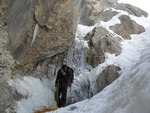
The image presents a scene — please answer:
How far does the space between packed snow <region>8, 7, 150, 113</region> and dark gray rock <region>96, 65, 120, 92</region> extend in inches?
8.2

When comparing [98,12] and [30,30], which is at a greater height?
[30,30]

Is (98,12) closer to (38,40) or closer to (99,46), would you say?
(99,46)

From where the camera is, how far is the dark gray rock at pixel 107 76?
788cm

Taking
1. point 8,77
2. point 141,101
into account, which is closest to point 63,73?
point 8,77

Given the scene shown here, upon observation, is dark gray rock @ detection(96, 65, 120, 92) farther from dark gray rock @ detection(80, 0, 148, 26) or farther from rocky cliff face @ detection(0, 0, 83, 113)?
dark gray rock @ detection(80, 0, 148, 26)

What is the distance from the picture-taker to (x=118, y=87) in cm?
476

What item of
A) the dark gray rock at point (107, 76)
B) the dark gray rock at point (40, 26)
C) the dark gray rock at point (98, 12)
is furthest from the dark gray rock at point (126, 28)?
the dark gray rock at point (40, 26)

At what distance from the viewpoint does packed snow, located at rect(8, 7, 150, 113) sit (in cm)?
345

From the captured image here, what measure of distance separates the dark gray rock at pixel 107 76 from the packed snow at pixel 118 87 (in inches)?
8.2

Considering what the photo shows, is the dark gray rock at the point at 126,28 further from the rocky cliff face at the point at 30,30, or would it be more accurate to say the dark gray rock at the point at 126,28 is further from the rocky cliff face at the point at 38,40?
the rocky cliff face at the point at 30,30

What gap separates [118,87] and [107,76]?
10.7 ft

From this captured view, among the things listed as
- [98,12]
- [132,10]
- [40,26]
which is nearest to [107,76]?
[40,26]

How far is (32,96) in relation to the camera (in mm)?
7008

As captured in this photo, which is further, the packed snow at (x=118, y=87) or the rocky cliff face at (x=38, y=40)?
the rocky cliff face at (x=38, y=40)
